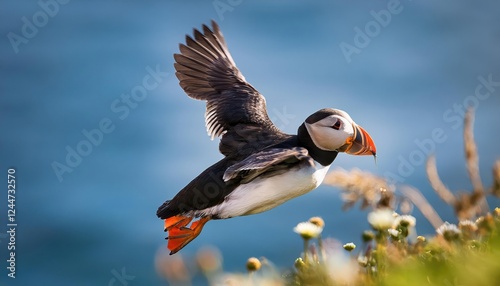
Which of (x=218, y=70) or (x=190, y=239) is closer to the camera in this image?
(x=190, y=239)

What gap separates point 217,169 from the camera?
5.63 m

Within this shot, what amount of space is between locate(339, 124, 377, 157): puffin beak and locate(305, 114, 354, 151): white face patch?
50mm

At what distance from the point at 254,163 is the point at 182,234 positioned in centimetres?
108

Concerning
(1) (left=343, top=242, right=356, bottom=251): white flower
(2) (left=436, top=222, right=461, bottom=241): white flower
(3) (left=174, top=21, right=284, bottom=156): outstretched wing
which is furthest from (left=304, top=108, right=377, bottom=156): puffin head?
(2) (left=436, top=222, right=461, bottom=241): white flower

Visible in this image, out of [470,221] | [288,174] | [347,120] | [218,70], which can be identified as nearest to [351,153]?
[347,120]

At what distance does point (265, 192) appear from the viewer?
5137mm

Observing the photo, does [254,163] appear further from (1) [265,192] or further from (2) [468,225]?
(2) [468,225]

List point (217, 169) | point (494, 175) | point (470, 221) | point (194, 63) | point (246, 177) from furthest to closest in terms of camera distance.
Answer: point (194, 63) < point (217, 169) < point (246, 177) < point (470, 221) < point (494, 175)

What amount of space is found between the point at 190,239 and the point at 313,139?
1350mm

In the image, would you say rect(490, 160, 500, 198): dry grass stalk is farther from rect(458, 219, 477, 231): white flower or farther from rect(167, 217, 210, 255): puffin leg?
rect(167, 217, 210, 255): puffin leg

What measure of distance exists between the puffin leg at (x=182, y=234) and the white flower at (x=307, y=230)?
2560 millimetres

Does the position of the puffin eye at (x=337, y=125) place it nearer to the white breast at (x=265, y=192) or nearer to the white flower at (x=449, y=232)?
the white breast at (x=265, y=192)

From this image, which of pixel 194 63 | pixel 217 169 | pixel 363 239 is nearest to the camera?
pixel 363 239

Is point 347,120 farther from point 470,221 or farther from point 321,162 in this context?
point 470,221
